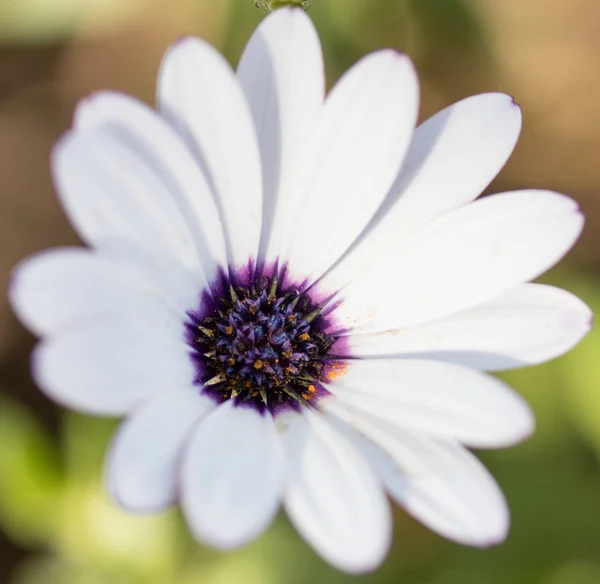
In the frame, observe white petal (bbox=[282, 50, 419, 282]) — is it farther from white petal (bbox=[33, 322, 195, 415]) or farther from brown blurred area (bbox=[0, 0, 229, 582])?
brown blurred area (bbox=[0, 0, 229, 582])

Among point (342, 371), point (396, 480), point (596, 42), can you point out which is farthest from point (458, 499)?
point (596, 42)

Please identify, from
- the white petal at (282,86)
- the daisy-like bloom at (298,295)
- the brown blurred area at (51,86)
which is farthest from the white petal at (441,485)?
the brown blurred area at (51,86)

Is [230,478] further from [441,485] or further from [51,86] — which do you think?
[51,86]

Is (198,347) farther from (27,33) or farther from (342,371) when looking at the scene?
(27,33)

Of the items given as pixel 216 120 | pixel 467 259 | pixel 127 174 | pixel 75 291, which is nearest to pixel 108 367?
pixel 75 291

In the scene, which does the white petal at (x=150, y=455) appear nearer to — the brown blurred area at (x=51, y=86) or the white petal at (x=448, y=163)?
the white petal at (x=448, y=163)

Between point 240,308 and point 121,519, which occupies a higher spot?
point 240,308

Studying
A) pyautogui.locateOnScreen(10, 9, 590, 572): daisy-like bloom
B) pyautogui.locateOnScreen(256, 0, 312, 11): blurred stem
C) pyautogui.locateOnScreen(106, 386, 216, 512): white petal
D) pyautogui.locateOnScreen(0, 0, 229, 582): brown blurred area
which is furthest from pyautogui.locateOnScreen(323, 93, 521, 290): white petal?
pyautogui.locateOnScreen(0, 0, 229, 582): brown blurred area
